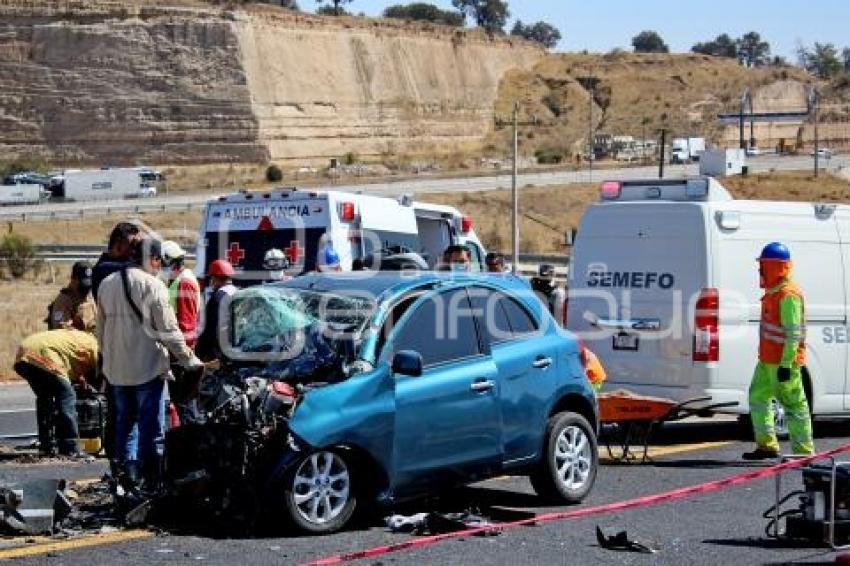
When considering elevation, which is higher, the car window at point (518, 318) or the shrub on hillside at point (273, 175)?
the shrub on hillside at point (273, 175)

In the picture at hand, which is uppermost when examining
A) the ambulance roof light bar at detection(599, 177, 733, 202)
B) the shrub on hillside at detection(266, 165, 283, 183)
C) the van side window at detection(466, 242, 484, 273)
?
the shrub on hillside at detection(266, 165, 283, 183)

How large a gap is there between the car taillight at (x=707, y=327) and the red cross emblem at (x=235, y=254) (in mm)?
5401

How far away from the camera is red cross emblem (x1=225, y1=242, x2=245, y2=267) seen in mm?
16125

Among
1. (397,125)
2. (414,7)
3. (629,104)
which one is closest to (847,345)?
(397,125)

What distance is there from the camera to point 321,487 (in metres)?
8.61

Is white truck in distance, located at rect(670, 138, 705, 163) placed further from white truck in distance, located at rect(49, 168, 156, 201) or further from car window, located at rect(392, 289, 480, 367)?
car window, located at rect(392, 289, 480, 367)

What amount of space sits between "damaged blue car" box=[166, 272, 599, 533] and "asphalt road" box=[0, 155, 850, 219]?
48028 mm

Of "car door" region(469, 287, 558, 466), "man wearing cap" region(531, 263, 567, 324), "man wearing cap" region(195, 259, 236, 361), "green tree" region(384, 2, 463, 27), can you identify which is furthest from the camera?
"green tree" region(384, 2, 463, 27)

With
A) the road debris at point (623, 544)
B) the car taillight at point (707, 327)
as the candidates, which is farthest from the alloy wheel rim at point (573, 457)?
the car taillight at point (707, 327)

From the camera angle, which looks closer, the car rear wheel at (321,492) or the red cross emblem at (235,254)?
the car rear wheel at (321,492)

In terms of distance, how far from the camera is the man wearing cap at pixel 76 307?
11961 mm

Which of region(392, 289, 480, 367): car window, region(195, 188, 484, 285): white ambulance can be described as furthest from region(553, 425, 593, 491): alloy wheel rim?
region(195, 188, 484, 285): white ambulance

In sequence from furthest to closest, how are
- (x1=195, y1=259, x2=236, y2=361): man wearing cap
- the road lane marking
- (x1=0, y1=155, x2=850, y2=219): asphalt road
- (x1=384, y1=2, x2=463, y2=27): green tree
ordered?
(x1=384, y1=2, x2=463, y2=27): green tree < (x1=0, y1=155, x2=850, y2=219): asphalt road < (x1=195, y1=259, x2=236, y2=361): man wearing cap < the road lane marking

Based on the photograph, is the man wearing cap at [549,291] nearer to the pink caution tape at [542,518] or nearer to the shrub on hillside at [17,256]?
the pink caution tape at [542,518]
